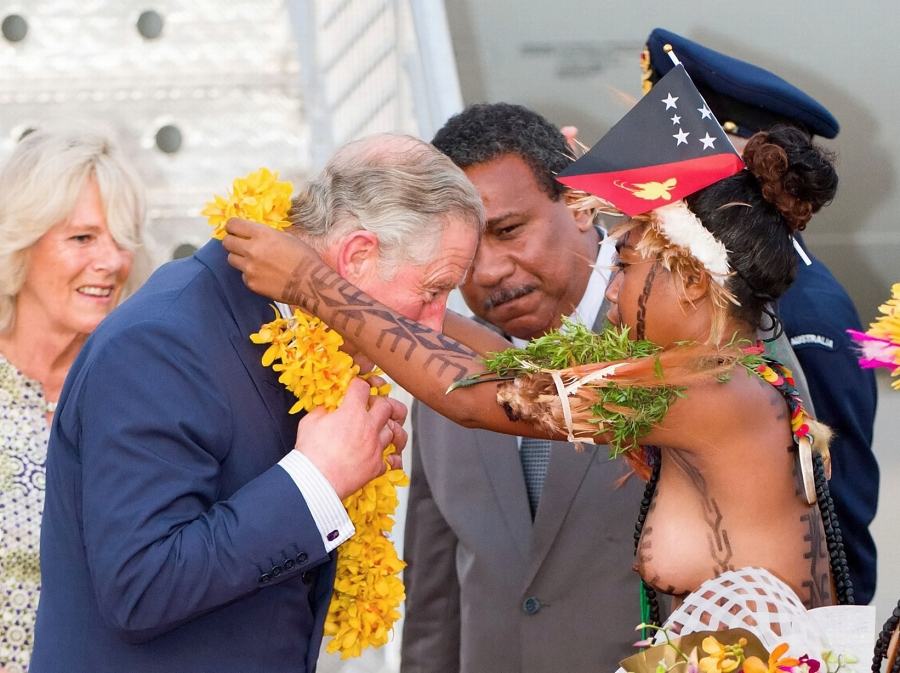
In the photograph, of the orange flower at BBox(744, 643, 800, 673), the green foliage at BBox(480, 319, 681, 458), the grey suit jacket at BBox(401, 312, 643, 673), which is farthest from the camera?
the grey suit jacket at BBox(401, 312, 643, 673)

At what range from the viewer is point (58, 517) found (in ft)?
9.00

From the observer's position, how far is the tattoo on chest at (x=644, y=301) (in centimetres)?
275

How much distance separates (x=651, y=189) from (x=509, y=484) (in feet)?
4.04

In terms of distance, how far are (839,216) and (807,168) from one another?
6419mm

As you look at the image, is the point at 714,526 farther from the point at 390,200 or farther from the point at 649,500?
the point at 390,200

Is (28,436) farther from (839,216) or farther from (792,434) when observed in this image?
(839,216)

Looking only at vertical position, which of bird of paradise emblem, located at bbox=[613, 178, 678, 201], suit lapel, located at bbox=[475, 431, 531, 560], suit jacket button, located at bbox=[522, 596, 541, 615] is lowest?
suit jacket button, located at bbox=[522, 596, 541, 615]

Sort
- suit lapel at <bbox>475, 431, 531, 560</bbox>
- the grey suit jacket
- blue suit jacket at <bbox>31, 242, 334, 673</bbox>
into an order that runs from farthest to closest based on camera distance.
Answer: suit lapel at <bbox>475, 431, 531, 560</bbox>, the grey suit jacket, blue suit jacket at <bbox>31, 242, 334, 673</bbox>

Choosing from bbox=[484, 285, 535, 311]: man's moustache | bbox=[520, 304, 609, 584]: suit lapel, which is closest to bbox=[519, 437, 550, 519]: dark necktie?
bbox=[520, 304, 609, 584]: suit lapel

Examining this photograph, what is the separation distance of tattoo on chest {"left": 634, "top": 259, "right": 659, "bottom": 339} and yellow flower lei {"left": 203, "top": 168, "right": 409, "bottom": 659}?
0.59 meters

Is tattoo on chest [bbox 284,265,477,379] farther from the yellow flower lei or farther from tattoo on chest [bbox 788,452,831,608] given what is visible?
tattoo on chest [bbox 788,452,831,608]

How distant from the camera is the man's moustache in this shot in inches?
150

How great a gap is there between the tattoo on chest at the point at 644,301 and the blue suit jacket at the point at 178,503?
73cm

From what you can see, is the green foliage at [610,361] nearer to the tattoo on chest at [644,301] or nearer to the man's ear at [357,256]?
the tattoo on chest at [644,301]
